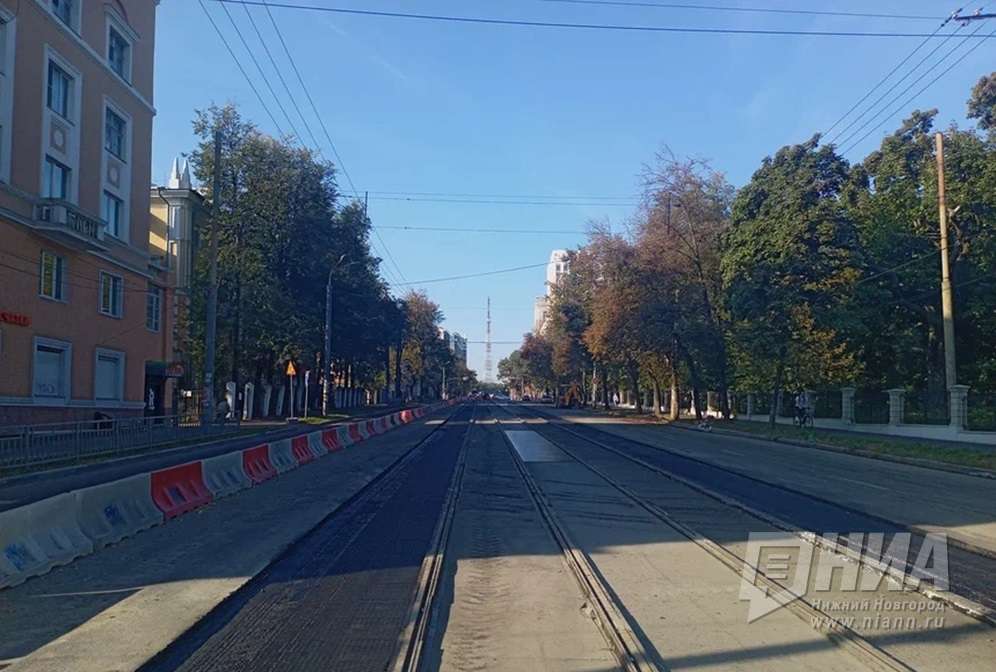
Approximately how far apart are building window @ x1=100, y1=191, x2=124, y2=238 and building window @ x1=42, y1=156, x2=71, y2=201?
3.08 meters

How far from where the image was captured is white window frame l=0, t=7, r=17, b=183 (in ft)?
113

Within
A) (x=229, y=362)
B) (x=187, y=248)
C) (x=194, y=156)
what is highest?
(x=194, y=156)

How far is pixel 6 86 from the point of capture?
1361 inches

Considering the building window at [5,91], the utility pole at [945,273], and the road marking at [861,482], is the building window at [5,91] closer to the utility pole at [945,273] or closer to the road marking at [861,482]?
the road marking at [861,482]

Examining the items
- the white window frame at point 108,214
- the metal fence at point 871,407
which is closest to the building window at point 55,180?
the white window frame at point 108,214

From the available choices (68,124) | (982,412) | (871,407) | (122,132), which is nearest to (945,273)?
(982,412)

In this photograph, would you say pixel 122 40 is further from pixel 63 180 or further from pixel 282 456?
pixel 282 456

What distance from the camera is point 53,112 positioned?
38062 millimetres

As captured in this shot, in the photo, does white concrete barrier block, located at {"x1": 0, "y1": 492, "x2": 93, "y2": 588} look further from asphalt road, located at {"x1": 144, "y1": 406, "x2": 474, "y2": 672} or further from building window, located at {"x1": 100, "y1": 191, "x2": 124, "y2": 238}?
building window, located at {"x1": 100, "y1": 191, "x2": 124, "y2": 238}

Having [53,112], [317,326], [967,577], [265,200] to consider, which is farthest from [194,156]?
[967,577]

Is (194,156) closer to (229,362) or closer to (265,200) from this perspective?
(265,200)

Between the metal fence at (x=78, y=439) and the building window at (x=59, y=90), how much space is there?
1412 centimetres

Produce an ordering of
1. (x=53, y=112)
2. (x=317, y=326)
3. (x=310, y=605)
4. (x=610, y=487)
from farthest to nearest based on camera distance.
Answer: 1. (x=317, y=326)
2. (x=53, y=112)
3. (x=610, y=487)
4. (x=310, y=605)

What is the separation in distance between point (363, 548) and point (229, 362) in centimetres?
5344
